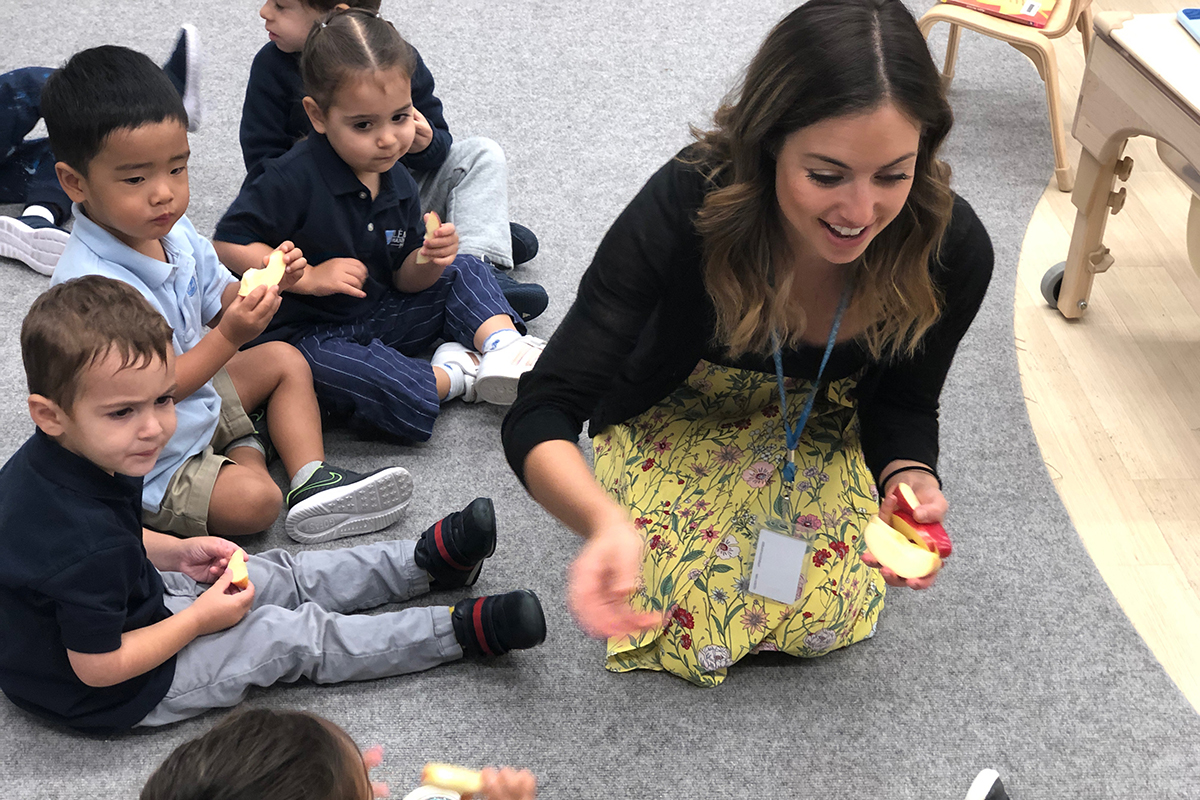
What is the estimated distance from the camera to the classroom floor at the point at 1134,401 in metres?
1.64

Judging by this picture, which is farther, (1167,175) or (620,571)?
(1167,175)

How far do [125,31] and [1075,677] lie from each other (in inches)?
105

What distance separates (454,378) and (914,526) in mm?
858

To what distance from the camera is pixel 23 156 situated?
7.42 ft

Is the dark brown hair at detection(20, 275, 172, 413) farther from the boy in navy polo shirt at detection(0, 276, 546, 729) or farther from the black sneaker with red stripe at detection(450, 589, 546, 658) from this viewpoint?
the black sneaker with red stripe at detection(450, 589, 546, 658)

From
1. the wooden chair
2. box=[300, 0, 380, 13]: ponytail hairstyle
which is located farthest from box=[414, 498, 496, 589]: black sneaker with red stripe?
the wooden chair

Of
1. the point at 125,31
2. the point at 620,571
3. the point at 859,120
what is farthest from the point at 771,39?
the point at 125,31

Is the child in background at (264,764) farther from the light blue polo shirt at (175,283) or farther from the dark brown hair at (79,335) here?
the light blue polo shirt at (175,283)

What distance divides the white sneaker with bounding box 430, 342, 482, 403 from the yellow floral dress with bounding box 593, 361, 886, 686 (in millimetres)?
435

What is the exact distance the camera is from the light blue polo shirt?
4.61 feet

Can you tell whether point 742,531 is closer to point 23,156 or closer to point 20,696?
point 20,696

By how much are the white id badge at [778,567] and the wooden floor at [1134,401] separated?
554 millimetres

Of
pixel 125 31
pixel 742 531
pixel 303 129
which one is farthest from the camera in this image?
pixel 125 31

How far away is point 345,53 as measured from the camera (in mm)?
1647
